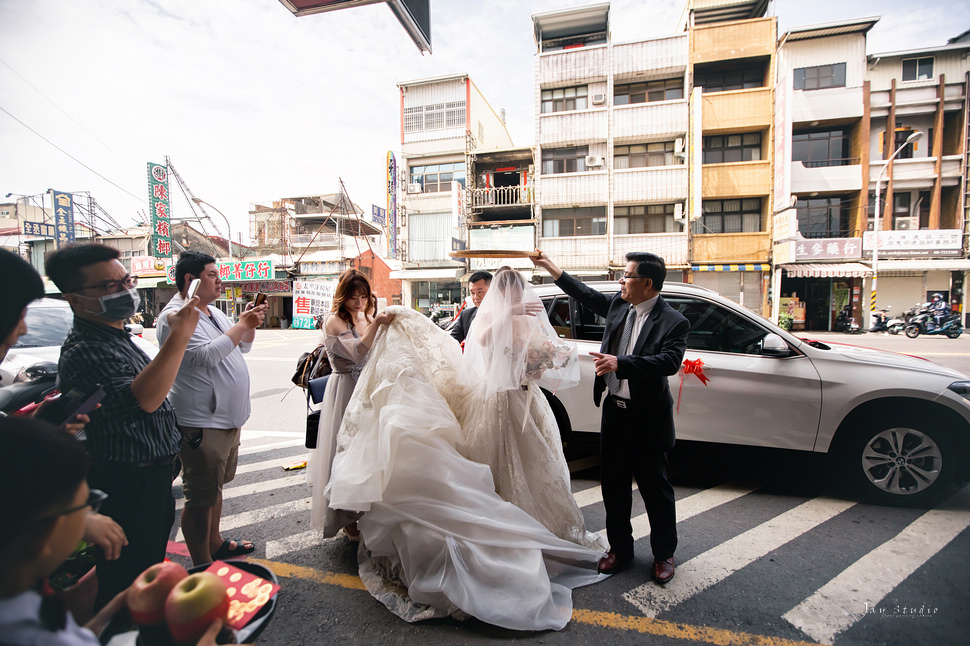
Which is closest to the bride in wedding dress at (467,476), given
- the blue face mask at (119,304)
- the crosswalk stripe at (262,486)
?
the blue face mask at (119,304)

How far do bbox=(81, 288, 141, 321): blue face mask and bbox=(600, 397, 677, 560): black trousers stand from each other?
2.42 metres

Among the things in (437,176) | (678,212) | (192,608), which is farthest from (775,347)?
(437,176)

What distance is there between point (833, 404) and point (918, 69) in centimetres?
2307

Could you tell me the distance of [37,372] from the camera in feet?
4.03

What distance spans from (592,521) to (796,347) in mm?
2210

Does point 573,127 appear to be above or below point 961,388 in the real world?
above

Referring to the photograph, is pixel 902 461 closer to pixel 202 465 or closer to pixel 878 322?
pixel 202 465

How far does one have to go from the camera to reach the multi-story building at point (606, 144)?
709 inches

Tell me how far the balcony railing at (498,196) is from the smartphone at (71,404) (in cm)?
2019

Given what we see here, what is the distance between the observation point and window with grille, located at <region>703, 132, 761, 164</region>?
1798cm

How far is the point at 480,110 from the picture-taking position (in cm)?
2289

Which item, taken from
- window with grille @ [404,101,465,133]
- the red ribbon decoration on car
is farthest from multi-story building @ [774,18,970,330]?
the red ribbon decoration on car

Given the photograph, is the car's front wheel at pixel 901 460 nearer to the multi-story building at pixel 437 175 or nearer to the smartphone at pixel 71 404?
the smartphone at pixel 71 404

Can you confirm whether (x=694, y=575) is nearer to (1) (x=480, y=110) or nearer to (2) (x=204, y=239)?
(2) (x=204, y=239)
